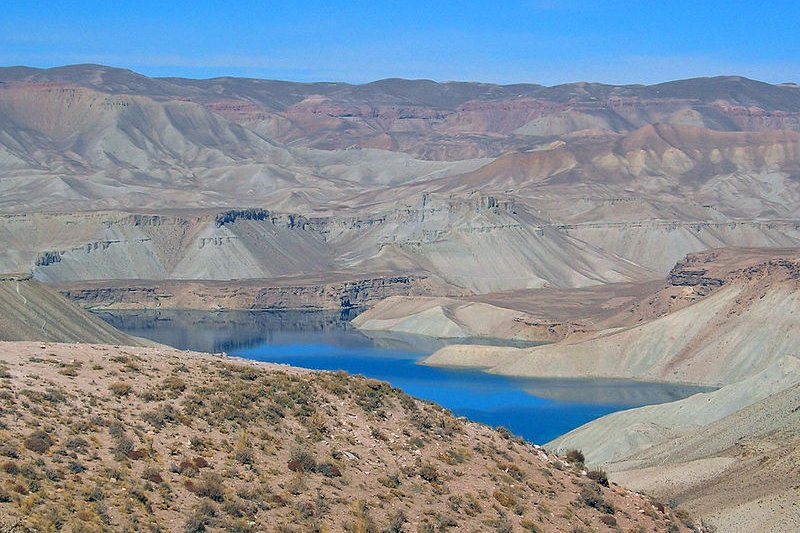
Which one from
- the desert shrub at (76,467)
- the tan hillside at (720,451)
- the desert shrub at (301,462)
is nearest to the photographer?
the desert shrub at (76,467)

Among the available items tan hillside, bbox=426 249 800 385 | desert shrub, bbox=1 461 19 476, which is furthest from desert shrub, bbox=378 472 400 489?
tan hillside, bbox=426 249 800 385

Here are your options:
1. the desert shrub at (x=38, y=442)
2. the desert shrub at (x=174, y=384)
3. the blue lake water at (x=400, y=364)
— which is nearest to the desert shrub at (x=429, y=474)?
the desert shrub at (x=174, y=384)

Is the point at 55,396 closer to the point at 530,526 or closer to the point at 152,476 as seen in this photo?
the point at 152,476

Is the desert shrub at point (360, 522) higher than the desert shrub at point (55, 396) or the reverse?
the reverse

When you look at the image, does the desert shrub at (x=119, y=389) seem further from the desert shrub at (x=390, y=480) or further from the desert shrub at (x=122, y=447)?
the desert shrub at (x=390, y=480)

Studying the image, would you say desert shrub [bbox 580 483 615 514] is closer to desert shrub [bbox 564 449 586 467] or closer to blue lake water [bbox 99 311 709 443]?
desert shrub [bbox 564 449 586 467]

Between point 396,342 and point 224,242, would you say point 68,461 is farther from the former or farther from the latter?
point 224,242

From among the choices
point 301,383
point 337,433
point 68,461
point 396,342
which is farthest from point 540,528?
point 396,342
